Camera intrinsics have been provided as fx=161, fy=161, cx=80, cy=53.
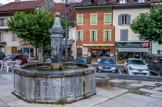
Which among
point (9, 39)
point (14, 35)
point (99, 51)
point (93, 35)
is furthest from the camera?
point (9, 39)

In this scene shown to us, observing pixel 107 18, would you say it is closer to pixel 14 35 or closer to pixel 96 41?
pixel 96 41

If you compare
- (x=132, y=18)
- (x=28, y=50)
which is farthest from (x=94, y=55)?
(x=28, y=50)

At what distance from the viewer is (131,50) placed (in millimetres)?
A: 27562

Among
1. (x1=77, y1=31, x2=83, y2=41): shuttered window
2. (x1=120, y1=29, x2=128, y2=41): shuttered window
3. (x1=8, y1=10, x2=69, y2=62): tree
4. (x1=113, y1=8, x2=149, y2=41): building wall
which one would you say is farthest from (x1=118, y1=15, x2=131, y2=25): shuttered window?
(x1=8, y1=10, x2=69, y2=62): tree

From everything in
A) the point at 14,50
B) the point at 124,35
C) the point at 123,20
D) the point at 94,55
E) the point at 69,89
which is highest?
the point at 123,20

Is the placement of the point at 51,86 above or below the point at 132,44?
below

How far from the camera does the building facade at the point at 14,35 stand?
Answer: 33.7 meters

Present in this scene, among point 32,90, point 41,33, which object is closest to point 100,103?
point 32,90

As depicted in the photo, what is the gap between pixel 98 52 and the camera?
97.8ft

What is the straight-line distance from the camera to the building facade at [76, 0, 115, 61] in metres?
28.8

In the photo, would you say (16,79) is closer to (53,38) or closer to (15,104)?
(15,104)

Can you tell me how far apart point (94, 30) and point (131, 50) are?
746 cm

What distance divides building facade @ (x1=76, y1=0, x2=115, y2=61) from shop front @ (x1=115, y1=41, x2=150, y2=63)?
1.10 meters

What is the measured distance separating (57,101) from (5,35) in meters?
33.6
